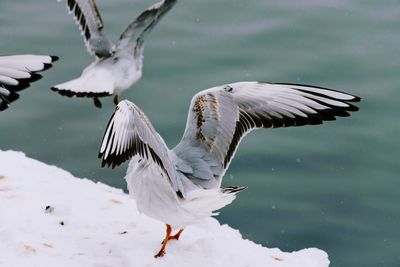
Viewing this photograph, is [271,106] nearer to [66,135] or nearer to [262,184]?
[262,184]

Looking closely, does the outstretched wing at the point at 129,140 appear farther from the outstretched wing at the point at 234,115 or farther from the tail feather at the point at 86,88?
the tail feather at the point at 86,88

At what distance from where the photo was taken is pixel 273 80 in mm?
9359

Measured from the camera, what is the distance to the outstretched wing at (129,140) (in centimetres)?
473

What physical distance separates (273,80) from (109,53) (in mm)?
2178

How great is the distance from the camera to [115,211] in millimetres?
6352

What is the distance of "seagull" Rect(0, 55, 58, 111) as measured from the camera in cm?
481

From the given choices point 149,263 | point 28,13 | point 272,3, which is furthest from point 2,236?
point 272,3

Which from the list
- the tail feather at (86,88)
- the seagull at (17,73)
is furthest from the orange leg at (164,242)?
the tail feather at (86,88)

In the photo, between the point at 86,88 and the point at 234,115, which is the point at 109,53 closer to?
the point at 86,88

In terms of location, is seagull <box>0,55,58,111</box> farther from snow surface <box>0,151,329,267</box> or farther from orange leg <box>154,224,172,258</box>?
orange leg <box>154,224,172,258</box>

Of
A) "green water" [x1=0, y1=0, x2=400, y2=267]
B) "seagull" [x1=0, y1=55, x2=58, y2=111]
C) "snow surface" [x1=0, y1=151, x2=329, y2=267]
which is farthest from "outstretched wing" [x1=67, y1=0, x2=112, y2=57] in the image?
"seagull" [x1=0, y1=55, x2=58, y2=111]

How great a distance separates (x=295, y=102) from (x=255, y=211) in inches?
93.9

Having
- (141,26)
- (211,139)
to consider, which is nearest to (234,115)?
(211,139)

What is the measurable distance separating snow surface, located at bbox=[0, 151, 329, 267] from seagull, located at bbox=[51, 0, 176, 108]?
3.10ft
